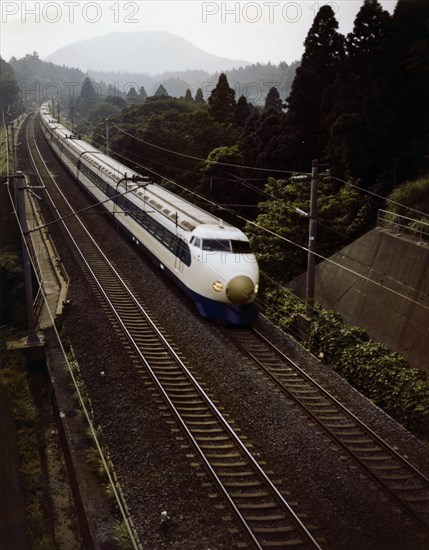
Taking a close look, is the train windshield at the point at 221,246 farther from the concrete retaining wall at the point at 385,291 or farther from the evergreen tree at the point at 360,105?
the evergreen tree at the point at 360,105

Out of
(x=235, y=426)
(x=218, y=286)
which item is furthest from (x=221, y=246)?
(x=235, y=426)

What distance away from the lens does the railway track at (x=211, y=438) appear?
10.0 metres

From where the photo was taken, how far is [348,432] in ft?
44.7

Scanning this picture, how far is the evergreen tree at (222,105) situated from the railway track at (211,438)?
37.7 metres

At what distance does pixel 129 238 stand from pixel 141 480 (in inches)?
830

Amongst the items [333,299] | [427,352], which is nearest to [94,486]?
[427,352]

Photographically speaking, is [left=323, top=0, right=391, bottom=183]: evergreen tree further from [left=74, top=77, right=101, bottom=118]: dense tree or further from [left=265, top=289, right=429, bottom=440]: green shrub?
[left=74, top=77, right=101, bottom=118]: dense tree

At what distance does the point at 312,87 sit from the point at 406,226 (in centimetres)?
1562

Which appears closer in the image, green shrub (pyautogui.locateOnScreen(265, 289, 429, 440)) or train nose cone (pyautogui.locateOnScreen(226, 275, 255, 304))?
green shrub (pyautogui.locateOnScreen(265, 289, 429, 440))

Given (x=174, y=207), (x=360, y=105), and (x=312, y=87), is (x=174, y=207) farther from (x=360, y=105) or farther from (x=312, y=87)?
(x=312, y=87)

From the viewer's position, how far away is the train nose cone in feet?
59.0

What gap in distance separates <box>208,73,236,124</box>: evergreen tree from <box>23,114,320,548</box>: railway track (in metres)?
37.7

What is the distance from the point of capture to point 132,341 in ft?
59.3

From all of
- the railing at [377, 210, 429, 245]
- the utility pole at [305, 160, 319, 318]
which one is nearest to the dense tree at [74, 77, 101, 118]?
the railing at [377, 210, 429, 245]
